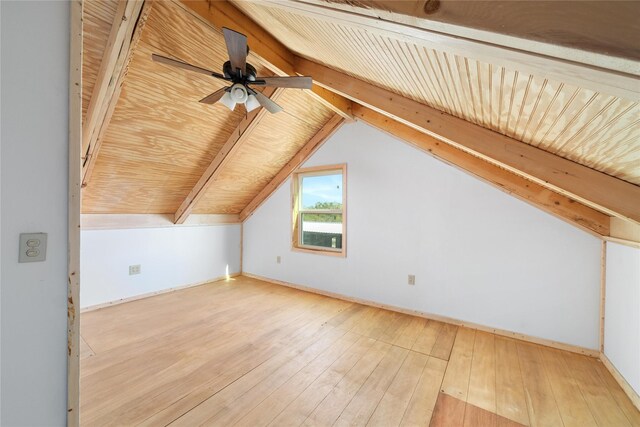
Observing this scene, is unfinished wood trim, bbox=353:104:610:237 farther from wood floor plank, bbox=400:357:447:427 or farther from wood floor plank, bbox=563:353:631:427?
wood floor plank, bbox=400:357:447:427

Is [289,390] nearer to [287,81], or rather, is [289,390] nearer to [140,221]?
[287,81]

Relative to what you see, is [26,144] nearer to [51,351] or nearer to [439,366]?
[51,351]

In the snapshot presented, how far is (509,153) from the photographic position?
5.87 feet

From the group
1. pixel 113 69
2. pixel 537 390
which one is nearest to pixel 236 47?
pixel 113 69

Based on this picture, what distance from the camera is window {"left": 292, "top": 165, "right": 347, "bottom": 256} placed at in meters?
4.04

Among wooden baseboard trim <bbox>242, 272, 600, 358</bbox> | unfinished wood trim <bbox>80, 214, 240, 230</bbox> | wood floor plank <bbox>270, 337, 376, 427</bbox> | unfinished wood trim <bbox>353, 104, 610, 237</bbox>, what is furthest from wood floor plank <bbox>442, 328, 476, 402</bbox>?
unfinished wood trim <bbox>80, 214, 240, 230</bbox>

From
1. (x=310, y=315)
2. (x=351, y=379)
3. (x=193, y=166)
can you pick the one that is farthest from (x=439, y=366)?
(x=193, y=166)

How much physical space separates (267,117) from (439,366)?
3.28 m

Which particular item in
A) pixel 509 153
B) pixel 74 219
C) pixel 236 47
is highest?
pixel 236 47

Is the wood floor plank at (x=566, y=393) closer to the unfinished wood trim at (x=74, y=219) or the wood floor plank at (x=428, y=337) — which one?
the wood floor plank at (x=428, y=337)

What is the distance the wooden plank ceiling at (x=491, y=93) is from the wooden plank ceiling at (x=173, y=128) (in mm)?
637

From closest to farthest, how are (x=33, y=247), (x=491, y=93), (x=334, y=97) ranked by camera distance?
(x=33, y=247)
(x=491, y=93)
(x=334, y=97)

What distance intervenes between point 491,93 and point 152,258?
15.1ft

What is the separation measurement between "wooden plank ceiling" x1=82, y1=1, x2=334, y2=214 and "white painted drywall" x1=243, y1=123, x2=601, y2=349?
98 centimetres
